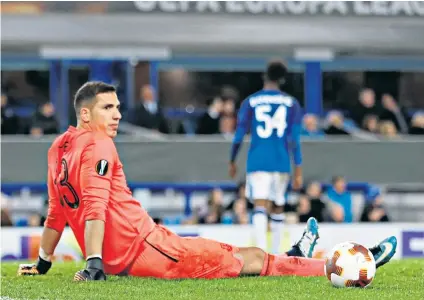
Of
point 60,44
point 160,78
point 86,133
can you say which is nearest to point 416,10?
point 160,78

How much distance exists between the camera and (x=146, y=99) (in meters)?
17.8

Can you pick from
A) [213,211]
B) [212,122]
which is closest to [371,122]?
[212,122]

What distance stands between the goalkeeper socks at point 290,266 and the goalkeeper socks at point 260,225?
3031mm

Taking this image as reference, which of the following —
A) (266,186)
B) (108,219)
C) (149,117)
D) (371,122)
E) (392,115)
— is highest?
(149,117)

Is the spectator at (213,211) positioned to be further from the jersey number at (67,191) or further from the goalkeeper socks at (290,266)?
the jersey number at (67,191)

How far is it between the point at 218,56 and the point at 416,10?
3763mm

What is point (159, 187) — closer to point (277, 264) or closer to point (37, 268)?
point (37, 268)

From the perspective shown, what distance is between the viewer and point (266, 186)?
12.0 meters

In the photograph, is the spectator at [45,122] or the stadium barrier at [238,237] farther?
the spectator at [45,122]

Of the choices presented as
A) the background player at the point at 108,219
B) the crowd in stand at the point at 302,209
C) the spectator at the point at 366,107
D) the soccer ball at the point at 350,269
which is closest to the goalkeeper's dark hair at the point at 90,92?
the background player at the point at 108,219

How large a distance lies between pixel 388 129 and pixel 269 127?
293 inches

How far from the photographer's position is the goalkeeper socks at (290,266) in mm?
8828

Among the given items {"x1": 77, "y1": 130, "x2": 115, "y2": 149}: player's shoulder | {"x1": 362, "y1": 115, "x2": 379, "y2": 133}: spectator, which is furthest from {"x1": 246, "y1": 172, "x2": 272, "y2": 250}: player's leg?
{"x1": 362, "y1": 115, "x2": 379, "y2": 133}: spectator

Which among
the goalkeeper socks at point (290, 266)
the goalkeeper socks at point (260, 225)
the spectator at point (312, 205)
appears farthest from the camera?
the spectator at point (312, 205)
